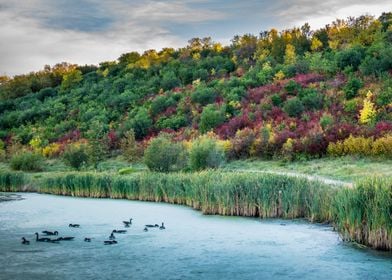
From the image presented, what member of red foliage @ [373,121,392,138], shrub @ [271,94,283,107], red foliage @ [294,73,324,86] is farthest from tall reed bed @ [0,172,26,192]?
red foliage @ [294,73,324,86]

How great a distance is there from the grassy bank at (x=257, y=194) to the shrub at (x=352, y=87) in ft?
95.2

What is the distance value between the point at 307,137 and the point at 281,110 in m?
14.7

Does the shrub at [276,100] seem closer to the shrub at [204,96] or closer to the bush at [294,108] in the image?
the bush at [294,108]

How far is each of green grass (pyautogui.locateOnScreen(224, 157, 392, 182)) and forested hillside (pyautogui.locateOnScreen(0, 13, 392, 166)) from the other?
136cm

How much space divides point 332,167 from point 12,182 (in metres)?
21.0

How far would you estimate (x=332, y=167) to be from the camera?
3072cm

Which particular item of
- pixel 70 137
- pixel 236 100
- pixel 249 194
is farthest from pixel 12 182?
pixel 236 100

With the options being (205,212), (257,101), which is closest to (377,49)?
(257,101)

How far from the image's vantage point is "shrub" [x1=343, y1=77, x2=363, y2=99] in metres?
51.6

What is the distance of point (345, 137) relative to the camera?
1474 inches

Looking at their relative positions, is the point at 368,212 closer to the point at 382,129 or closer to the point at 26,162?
the point at 382,129

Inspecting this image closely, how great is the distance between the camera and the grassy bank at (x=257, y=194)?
1440 centimetres

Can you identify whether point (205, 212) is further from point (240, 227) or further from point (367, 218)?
point (367, 218)

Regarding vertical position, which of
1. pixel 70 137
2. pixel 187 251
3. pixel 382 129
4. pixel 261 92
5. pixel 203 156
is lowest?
pixel 187 251
